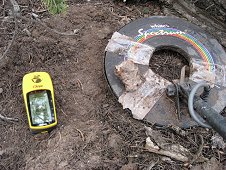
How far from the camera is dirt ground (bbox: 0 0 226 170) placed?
1.67m

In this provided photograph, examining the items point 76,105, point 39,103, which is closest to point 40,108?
point 39,103

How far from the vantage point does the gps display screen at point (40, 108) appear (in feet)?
5.71

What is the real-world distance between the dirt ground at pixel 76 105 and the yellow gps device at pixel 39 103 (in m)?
0.07

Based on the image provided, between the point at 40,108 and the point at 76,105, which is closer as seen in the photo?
the point at 40,108

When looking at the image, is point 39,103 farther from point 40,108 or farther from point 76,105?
point 76,105

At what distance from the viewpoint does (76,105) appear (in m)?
1.90

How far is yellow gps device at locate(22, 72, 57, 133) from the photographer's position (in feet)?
5.69

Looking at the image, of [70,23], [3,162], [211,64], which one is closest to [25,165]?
[3,162]

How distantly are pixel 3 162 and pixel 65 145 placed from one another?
309 mm

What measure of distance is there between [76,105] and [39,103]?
22 centimetres

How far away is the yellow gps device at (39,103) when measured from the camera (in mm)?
1734

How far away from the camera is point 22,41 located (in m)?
2.12

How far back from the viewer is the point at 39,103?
1.77 metres

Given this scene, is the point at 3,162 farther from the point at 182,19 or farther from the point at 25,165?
the point at 182,19
